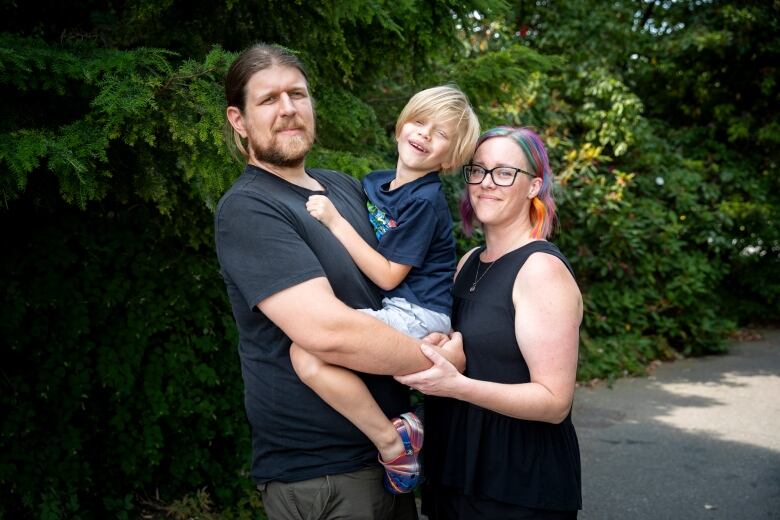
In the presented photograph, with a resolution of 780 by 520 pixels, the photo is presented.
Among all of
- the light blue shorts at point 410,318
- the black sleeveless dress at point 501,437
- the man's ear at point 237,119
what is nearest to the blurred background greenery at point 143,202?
the man's ear at point 237,119

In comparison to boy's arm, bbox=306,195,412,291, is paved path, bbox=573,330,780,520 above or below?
below

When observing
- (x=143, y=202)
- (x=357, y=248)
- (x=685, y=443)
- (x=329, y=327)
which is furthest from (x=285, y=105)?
(x=685, y=443)

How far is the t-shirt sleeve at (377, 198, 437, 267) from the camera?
2289 millimetres

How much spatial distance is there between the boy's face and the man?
404 millimetres

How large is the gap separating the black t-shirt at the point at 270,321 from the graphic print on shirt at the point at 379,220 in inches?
8.9

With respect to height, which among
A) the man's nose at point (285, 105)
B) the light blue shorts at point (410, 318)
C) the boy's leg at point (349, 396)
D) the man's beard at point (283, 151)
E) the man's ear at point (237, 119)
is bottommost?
the boy's leg at point (349, 396)

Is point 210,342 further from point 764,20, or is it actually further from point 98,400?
point 764,20

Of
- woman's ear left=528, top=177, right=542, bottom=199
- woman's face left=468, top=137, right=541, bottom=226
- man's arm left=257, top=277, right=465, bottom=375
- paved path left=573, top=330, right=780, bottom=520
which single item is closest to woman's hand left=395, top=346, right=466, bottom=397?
man's arm left=257, top=277, right=465, bottom=375

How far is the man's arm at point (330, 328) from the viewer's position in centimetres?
189

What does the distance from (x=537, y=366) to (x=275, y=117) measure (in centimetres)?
108

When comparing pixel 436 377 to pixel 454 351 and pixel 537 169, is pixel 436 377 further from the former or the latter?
pixel 537 169

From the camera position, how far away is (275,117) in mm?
2156

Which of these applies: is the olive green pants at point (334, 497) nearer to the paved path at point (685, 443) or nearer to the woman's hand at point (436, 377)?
the woman's hand at point (436, 377)

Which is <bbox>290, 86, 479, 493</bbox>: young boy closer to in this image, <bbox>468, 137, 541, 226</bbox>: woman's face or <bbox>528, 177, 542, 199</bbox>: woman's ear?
<bbox>468, 137, 541, 226</bbox>: woman's face
